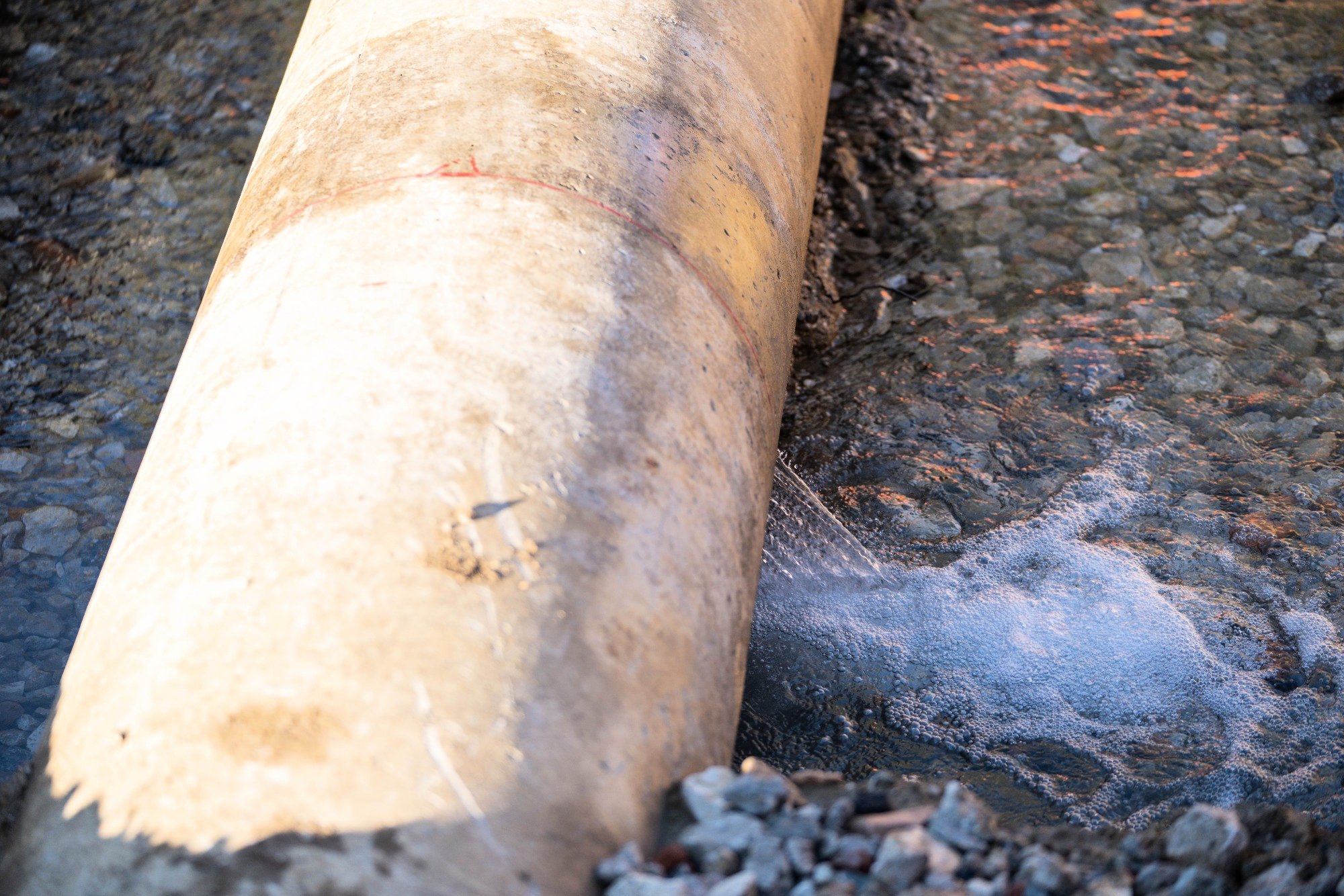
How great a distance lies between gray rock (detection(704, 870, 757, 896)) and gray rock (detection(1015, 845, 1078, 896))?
0.34m

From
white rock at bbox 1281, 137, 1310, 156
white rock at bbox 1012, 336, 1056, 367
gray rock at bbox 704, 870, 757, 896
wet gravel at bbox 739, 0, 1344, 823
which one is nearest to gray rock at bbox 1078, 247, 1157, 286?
wet gravel at bbox 739, 0, 1344, 823

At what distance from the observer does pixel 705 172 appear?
1.94m

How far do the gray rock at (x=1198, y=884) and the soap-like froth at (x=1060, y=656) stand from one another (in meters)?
0.69

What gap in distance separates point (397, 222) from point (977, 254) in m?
2.17

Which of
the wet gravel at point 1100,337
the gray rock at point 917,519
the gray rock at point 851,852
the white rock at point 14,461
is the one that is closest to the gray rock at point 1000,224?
the wet gravel at point 1100,337

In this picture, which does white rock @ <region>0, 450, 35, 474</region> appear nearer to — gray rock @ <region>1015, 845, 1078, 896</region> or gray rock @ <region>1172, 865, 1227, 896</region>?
gray rock @ <region>1015, 845, 1078, 896</region>

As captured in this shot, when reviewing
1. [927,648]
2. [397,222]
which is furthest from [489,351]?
[927,648]

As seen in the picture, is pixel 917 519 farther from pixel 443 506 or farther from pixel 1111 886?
pixel 443 506

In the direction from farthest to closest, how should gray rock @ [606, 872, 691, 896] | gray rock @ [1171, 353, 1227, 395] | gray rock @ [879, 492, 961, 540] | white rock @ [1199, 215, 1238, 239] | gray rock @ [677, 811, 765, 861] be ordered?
white rock @ [1199, 215, 1238, 239] < gray rock @ [1171, 353, 1227, 395] < gray rock @ [879, 492, 961, 540] < gray rock @ [677, 811, 765, 861] < gray rock @ [606, 872, 691, 896]

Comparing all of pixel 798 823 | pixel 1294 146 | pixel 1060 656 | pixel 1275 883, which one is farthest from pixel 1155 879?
pixel 1294 146

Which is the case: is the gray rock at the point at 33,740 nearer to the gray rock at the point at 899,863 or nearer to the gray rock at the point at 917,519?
the gray rock at the point at 899,863

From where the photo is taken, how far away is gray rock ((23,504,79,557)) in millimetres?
2518

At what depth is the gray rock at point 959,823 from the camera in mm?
1418

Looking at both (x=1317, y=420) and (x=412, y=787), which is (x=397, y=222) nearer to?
(x=412, y=787)
